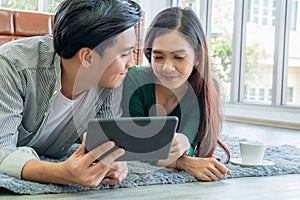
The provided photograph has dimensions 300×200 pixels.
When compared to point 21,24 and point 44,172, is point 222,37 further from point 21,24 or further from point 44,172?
point 44,172

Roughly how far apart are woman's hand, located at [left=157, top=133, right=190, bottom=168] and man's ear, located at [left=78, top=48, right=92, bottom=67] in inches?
11.9

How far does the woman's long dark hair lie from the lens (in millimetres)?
1432

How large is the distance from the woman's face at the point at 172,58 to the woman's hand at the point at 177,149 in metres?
0.19

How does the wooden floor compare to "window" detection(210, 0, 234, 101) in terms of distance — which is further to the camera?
"window" detection(210, 0, 234, 101)

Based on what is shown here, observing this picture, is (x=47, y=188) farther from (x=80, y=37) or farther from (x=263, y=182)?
(x=263, y=182)

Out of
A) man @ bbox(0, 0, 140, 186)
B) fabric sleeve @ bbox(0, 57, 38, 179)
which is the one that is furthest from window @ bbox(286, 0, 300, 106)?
fabric sleeve @ bbox(0, 57, 38, 179)

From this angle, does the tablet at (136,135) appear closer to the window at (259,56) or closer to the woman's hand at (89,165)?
the woman's hand at (89,165)

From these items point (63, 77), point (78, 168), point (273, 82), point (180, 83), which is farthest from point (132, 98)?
point (273, 82)

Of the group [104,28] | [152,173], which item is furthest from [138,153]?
[104,28]

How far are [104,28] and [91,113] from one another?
34cm

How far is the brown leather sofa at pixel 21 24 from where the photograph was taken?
2920 mm

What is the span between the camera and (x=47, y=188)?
105cm

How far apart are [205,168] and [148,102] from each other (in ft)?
1.00

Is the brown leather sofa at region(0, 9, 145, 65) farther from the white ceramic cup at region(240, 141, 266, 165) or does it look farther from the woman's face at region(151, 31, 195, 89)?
the white ceramic cup at region(240, 141, 266, 165)
